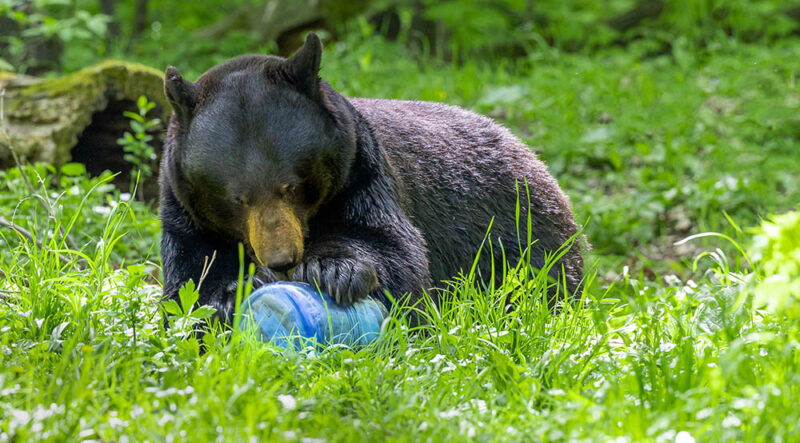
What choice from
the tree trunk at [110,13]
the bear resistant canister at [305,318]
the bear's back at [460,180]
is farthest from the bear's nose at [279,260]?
the tree trunk at [110,13]

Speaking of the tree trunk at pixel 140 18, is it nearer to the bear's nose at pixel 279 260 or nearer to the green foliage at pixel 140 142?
the green foliage at pixel 140 142

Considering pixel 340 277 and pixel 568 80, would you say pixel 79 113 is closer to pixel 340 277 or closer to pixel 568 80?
pixel 340 277

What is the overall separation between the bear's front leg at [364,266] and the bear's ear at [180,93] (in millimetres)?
758

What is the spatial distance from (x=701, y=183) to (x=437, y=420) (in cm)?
491

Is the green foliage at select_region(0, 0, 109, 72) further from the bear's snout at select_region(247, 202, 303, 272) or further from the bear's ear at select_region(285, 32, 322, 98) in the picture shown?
the bear's snout at select_region(247, 202, 303, 272)

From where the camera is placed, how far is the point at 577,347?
292 cm

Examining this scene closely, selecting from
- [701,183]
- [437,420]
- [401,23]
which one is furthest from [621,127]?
[437,420]

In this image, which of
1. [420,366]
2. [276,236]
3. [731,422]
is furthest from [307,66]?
[731,422]

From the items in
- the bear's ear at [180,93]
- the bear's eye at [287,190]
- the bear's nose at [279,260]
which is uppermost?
the bear's ear at [180,93]

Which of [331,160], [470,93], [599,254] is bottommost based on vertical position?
[599,254]

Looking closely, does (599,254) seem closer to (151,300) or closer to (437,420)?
(151,300)

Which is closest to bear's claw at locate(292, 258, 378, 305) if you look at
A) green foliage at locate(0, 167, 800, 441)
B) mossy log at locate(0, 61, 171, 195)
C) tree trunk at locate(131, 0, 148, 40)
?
green foliage at locate(0, 167, 800, 441)

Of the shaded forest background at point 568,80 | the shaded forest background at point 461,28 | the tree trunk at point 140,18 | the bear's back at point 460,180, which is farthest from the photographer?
the tree trunk at point 140,18

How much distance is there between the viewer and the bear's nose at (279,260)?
122 inches
